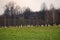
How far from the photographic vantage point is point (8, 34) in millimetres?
2916

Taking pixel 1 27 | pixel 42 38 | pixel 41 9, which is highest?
pixel 41 9

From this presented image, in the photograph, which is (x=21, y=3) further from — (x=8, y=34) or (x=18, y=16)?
(x=8, y=34)

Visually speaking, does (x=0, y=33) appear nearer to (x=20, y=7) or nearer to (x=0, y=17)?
(x=0, y=17)

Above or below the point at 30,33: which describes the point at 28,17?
above

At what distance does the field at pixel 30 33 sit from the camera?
2910mm

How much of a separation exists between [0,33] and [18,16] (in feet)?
1.34

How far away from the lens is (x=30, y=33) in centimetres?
294

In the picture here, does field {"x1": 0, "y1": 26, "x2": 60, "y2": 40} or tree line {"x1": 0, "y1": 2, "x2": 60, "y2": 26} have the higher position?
tree line {"x1": 0, "y1": 2, "x2": 60, "y2": 26}

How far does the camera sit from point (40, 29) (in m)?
2.97

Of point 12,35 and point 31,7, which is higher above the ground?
point 31,7

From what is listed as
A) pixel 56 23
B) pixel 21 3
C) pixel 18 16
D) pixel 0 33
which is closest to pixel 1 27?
pixel 0 33

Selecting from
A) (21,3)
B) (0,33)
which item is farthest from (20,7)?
(0,33)

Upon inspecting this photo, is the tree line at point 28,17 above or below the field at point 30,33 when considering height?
above

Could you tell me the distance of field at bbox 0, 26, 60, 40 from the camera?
9.55ft
